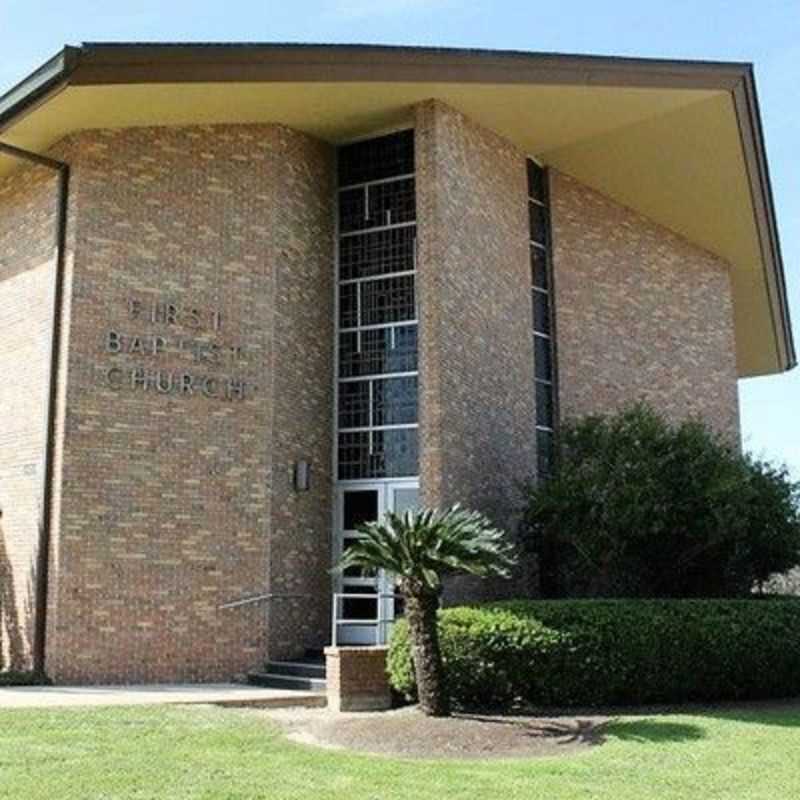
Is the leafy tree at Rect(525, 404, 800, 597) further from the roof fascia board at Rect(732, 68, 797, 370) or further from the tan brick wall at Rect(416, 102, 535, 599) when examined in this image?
the roof fascia board at Rect(732, 68, 797, 370)

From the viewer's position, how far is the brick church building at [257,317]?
13280 mm

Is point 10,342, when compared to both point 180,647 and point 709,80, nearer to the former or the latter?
point 180,647

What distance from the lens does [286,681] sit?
12945mm

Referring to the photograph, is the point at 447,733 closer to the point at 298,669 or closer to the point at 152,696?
the point at 152,696

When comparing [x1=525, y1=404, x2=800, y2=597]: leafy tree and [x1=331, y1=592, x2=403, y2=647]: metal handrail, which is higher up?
[x1=525, y1=404, x2=800, y2=597]: leafy tree

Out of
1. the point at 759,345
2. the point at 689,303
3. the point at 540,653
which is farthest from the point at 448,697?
the point at 759,345

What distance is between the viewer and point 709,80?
621 inches

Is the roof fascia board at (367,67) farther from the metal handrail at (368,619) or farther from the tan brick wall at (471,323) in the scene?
the metal handrail at (368,619)

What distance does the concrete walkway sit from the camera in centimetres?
1108

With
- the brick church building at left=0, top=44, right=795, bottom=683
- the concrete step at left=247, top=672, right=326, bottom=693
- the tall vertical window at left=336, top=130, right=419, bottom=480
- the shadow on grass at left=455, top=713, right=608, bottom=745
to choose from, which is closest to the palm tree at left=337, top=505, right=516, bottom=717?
the shadow on grass at left=455, top=713, right=608, bottom=745

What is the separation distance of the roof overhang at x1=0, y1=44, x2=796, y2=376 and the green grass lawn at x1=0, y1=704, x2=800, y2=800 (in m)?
7.75

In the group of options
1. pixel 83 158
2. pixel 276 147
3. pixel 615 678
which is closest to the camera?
pixel 615 678

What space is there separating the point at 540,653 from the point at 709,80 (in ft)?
30.3

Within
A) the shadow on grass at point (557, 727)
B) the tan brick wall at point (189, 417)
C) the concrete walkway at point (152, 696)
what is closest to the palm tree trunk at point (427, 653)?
the shadow on grass at point (557, 727)
